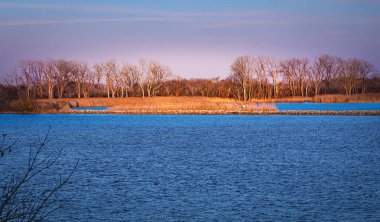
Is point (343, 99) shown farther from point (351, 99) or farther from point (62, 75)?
point (62, 75)

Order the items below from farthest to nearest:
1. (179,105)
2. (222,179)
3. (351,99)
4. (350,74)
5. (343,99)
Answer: (350,74) → (343,99) → (351,99) → (179,105) → (222,179)

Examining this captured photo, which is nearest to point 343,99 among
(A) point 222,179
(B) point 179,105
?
(B) point 179,105

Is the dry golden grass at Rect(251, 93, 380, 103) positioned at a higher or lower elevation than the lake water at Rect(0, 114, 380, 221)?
higher

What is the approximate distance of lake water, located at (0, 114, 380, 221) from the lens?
8.46 m

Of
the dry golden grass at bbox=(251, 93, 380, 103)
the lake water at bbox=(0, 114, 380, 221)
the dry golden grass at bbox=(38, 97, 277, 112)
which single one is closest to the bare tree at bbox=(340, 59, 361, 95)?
the dry golden grass at bbox=(251, 93, 380, 103)

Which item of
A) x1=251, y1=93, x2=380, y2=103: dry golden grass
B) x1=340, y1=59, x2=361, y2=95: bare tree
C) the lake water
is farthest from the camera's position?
x1=340, y1=59, x2=361, y2=95: bare tree

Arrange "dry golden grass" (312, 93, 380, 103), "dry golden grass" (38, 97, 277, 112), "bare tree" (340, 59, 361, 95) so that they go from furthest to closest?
"bare tree" (340, 59, 361, 95) < "dry golden grass" (312, 93, 380, 103) < "dry golden grass" (38, 97, 277, 112)

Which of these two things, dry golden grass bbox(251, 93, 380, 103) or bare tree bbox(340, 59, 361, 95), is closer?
dry golden grass bbox(251, 93, 380, 103)

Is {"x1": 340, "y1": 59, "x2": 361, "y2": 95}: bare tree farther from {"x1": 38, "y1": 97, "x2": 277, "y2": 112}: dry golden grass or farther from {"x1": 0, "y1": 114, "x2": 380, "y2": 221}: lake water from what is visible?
{"x1": 0, "y1": 114, "x2": 380, "y2": 221}: lake water

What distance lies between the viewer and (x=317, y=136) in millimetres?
22438

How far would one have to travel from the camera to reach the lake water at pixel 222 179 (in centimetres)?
846

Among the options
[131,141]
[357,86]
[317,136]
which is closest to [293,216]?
[131,141]

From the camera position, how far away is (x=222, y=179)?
451 inches

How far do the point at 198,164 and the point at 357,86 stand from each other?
68.6 meters
